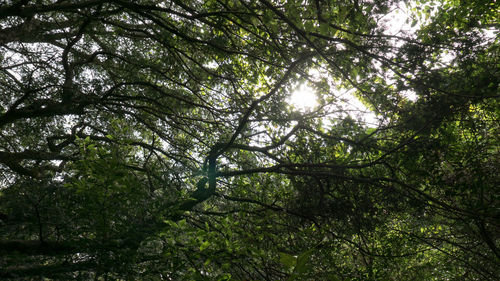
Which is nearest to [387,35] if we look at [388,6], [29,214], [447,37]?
[388,6]

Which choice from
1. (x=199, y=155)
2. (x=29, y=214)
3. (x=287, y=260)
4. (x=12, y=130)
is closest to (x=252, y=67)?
(x=199, y=155)

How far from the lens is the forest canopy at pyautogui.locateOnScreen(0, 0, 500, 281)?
90.5 inches

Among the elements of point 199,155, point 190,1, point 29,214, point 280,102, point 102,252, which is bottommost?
point 102,252

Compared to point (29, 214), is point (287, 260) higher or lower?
lower

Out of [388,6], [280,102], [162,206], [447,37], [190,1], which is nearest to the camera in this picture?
[162,206]

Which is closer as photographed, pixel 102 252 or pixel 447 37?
pixel 102 252

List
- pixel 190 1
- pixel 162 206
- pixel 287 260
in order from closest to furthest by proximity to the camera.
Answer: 1. pixel 287 260
2. pixel 162 206
3. pixel 190 1

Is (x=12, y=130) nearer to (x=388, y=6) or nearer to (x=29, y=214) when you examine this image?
(x=29, y=214)

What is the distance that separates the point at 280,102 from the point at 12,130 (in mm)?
6200

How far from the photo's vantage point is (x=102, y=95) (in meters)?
5.01

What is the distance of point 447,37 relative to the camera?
3.69m

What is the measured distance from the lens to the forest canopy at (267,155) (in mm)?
2299

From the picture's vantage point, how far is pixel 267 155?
4.37 m

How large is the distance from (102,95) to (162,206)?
3475 mm
